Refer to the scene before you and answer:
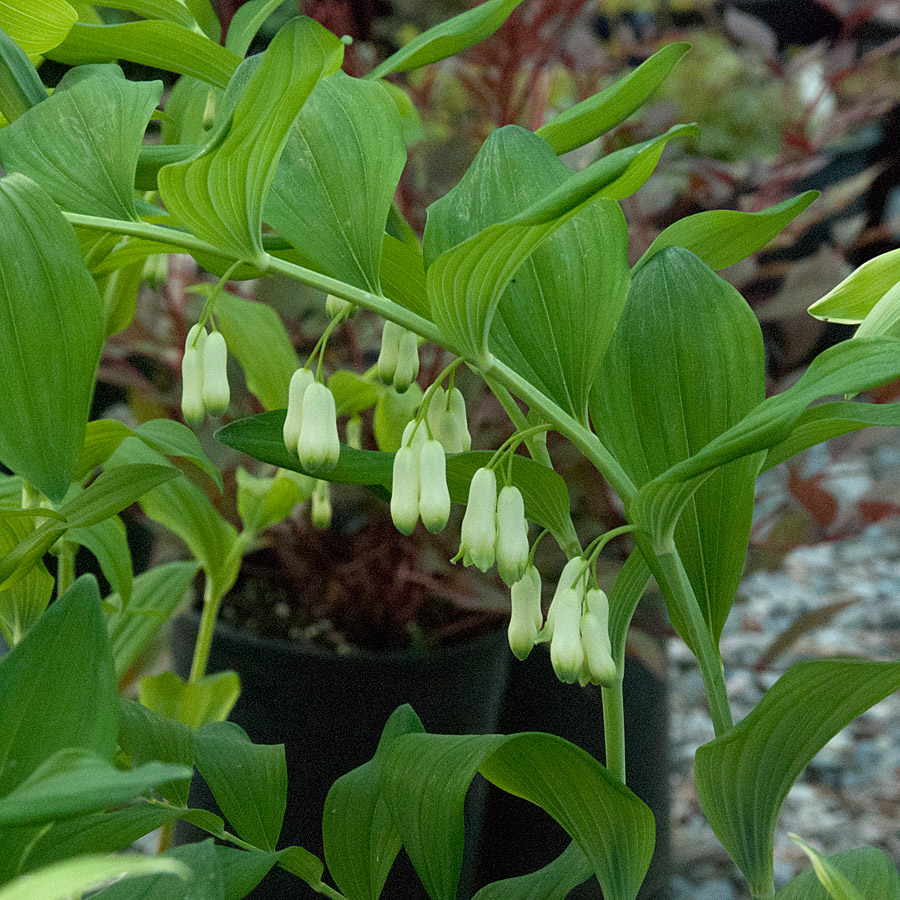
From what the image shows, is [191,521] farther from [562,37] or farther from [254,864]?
[562,37]

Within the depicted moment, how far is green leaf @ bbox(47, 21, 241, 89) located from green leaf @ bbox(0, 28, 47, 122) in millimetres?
55

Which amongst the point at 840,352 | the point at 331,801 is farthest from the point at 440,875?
the point at 840,352

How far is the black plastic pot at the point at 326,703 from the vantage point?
1.03 m

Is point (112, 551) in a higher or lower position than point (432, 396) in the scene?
lower

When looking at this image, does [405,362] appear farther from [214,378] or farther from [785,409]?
[785,409]

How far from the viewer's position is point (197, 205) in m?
0.40

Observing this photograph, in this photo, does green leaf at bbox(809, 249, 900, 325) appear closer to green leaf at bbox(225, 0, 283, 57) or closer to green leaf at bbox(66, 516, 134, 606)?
green leaf at bbox(225, 0, 283, 57)

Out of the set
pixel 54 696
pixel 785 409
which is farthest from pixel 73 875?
pixel 785 409

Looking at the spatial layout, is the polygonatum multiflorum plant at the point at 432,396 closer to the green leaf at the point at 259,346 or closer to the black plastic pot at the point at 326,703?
the green leaf at the point at 259,346

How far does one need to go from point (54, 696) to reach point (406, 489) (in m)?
0.16

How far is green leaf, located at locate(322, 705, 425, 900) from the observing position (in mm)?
523

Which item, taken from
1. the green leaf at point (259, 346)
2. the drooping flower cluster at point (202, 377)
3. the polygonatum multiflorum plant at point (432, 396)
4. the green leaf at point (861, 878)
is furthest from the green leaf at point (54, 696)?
the green leaf at point (259, 346)

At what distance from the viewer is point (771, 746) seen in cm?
45

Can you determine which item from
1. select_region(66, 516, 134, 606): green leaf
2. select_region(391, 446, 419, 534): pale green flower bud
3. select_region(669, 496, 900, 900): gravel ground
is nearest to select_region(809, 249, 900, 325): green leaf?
select_region(391, 446, 419, 534): pale green flower bud
